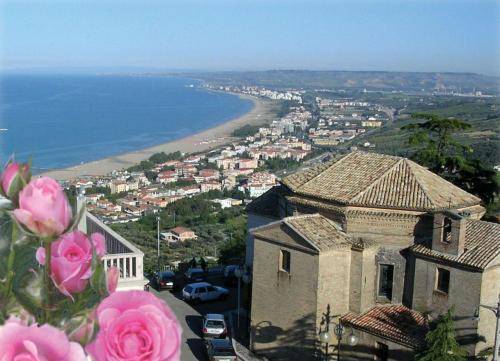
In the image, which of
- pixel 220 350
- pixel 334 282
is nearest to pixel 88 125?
pixel 220 350

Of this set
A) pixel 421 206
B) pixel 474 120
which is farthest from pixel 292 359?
pixel 474 120

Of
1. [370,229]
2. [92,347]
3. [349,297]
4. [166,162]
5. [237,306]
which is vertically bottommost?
[166,162]

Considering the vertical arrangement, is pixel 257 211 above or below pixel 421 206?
below

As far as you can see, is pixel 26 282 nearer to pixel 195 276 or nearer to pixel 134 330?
pixel 134 330

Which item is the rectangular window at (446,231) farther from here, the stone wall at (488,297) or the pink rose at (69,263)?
the pink rose at (69,263)

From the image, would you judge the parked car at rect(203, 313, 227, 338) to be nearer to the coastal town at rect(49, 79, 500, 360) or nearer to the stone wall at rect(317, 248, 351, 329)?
the coastal town at rect(49, 79, 500, 360)

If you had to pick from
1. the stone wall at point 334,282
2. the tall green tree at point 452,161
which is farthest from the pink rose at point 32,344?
the tall green tree at point 452,161

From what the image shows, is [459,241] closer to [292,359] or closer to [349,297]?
[349,297]
